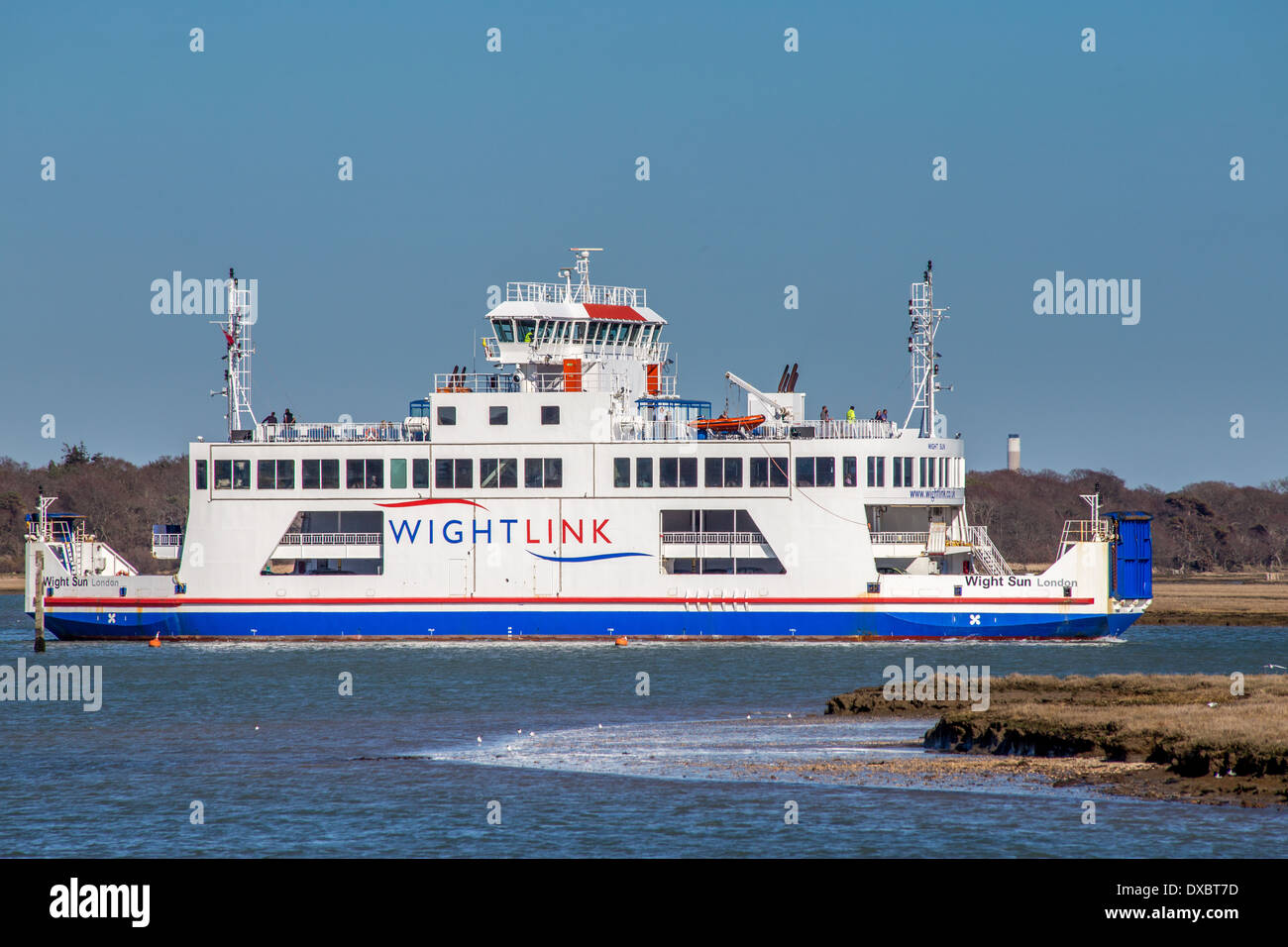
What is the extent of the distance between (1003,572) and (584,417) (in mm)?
12655

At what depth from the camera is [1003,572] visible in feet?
146

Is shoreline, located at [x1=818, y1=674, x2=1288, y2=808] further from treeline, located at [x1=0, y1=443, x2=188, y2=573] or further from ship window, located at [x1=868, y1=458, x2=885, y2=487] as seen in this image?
treeline, located at [x1=0, y1=443, x2=188, y2=573]

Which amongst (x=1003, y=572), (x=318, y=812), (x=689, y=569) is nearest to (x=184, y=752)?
(x=318, y=812)

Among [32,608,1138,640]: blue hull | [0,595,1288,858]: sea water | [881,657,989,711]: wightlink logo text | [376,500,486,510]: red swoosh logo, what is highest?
[376,500,486,510]: red swoosh logo

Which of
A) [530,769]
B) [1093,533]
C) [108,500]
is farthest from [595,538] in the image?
[108,500]

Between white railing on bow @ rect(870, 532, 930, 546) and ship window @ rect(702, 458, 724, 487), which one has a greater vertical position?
ship window @ rect(702, 458, 724, 487)

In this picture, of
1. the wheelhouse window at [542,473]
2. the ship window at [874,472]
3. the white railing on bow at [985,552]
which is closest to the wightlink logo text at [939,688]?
the white railing on bow at [985,552]

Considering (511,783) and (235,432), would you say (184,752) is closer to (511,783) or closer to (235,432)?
(511,783)

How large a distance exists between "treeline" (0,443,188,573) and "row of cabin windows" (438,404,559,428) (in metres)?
48.1

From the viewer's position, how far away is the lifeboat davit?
1785 inches

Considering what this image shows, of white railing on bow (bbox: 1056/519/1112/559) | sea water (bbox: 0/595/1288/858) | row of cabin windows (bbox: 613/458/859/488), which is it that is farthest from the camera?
row of cabin windows (bbox: 613/458/859/488)

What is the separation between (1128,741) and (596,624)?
22546 millimetres

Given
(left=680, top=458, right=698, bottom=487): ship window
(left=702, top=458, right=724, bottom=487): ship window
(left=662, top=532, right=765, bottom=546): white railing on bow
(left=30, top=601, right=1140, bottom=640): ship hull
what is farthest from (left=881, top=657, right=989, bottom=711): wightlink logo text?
(left=680, top=458, right=698, bottom=487): ship window
